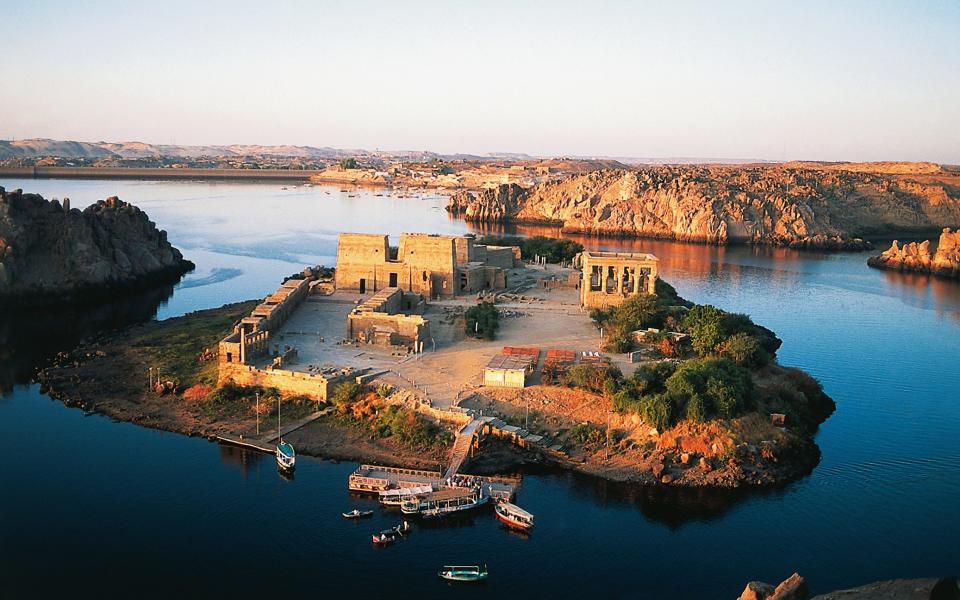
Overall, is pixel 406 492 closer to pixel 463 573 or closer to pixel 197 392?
pixel 463 573

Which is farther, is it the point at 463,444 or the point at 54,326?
the point at 54,326

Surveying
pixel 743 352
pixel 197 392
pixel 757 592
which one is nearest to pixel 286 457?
pixel 197 392

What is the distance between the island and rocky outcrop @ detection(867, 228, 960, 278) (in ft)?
121

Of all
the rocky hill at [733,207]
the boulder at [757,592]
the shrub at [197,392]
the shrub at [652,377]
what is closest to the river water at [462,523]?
the boulder at [757,592]

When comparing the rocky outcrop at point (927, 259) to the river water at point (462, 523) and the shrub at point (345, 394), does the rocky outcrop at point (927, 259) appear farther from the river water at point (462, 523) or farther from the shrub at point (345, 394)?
the shrub at point (345, 394)

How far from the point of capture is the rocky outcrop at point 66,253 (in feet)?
160

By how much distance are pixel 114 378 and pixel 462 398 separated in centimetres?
1452

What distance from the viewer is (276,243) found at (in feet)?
254

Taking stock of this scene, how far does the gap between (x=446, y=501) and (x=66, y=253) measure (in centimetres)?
3829

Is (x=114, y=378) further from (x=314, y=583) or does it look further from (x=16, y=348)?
(x=314, y=583)

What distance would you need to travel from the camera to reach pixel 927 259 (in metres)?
69.7

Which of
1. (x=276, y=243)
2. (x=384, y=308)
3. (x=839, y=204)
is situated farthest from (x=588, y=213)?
(x=384, y=308)

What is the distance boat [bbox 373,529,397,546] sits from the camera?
2091 cm

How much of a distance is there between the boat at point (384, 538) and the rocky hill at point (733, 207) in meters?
73.0
